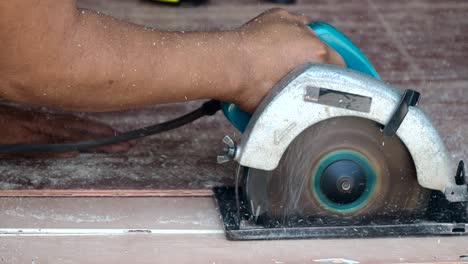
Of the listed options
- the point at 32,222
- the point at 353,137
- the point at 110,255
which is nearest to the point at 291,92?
the point at 353,137

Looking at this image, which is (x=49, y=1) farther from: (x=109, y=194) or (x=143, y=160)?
(x=143, y=160)

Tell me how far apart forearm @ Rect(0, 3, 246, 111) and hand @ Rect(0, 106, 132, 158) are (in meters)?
0.50

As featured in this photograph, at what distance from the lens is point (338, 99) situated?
1841 mm

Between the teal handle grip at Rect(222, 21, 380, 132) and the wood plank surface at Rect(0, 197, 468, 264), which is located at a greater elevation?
the teal handle grip at Rect(222, 21, 380, 132)

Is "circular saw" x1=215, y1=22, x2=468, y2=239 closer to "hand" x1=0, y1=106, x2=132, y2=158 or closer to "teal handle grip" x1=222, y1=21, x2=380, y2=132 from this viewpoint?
"teal handle grip" x1=222, y1=21, x2=380, y2=132

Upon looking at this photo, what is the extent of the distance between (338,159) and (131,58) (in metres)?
0.47

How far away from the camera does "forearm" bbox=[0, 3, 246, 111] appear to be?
1745 mm

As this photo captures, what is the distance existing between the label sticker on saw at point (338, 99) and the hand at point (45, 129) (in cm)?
75

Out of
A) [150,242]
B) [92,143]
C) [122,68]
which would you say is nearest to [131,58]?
[122,68]

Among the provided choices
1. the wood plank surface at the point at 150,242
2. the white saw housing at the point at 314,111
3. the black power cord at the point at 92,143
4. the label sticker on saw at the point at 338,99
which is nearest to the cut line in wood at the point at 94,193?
the wood plank surface at the point at 150,242

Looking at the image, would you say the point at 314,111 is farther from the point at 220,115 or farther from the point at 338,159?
the point at 220,115

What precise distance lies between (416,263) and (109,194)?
68cm

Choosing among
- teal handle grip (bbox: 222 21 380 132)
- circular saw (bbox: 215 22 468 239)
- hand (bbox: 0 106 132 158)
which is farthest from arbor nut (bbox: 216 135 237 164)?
hand (bbox: 0 106 132 158)

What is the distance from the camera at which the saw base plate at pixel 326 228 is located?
75.2 inches
